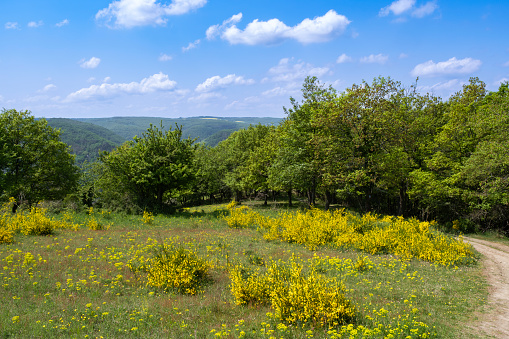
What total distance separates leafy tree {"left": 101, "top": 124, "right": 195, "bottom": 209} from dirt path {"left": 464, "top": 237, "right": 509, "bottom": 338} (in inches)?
828

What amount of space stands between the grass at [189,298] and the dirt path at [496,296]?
0.27 meters

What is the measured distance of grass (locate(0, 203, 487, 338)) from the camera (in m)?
5.65

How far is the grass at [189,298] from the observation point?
5648 mm

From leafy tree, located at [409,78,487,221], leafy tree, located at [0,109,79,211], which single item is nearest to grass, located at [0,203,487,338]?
leafy tree, located at [409,78,487,221]

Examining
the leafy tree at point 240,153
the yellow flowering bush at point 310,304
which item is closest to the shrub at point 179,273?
the yellow flowering bush at point 310,304

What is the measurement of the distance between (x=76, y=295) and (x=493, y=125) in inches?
1002

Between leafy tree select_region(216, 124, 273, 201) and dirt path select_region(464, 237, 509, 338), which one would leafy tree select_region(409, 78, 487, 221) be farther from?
leafy tree select_region(216, 124, 273, 201)

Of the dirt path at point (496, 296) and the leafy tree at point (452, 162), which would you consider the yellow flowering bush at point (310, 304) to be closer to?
the dirt path at point (496, 296)

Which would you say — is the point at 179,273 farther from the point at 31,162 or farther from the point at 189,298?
the point at 31,162

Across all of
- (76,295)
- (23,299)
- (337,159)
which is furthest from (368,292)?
(337,159)

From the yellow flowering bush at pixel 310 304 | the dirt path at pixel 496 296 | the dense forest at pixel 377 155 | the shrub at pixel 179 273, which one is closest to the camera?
the yellow flowering bush at pixel 310 304

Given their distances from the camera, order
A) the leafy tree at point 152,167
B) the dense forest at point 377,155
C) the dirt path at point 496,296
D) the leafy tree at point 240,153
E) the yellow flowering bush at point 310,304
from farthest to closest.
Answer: the leafy tree at point 240,153
the leafy tree at point 152,167
the dense forest at point 377,155
the dirt path at point 496,296
the yellow flowering bush at point 310,304

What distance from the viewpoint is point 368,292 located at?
7.97 metres

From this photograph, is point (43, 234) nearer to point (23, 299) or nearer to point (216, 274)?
point (23, 299)
